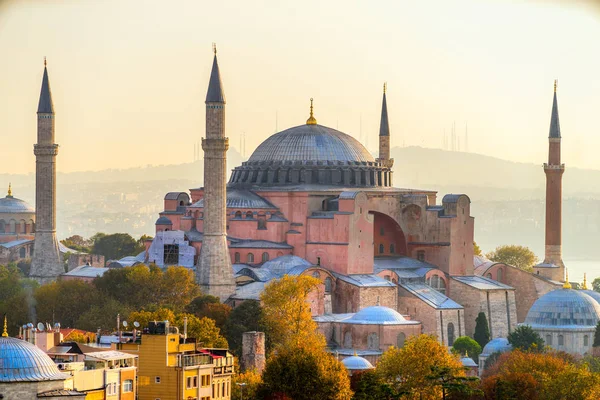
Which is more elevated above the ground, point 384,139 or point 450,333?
point 384,139

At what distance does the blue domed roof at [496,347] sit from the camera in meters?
53.2

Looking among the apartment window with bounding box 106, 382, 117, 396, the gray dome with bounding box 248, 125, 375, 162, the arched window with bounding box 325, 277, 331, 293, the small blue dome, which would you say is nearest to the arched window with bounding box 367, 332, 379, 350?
the arched window with bounding box 325, 277, 331, 293

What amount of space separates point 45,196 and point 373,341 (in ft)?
48.5

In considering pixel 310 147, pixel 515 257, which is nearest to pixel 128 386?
pixel 310 147

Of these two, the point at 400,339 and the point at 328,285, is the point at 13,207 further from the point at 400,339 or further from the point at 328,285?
the point at 400,339

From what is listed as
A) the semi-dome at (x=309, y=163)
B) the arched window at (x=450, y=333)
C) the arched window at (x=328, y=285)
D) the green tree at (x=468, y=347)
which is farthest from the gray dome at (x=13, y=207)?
the green tree at (x=468, y=347)

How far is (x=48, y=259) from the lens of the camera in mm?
62562

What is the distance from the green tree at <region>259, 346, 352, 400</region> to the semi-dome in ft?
65.4

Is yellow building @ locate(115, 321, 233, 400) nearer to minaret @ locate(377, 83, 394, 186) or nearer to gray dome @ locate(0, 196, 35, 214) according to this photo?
minaret @ locate(377, 83, 394, 186)

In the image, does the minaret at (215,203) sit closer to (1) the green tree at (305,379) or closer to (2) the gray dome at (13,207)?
(1) the green tree at (305,379)

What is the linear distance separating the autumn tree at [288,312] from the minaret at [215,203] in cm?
293

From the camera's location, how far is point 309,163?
62219mm

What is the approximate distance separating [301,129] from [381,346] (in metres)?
13.4

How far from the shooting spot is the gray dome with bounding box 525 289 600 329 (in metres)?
55.6
